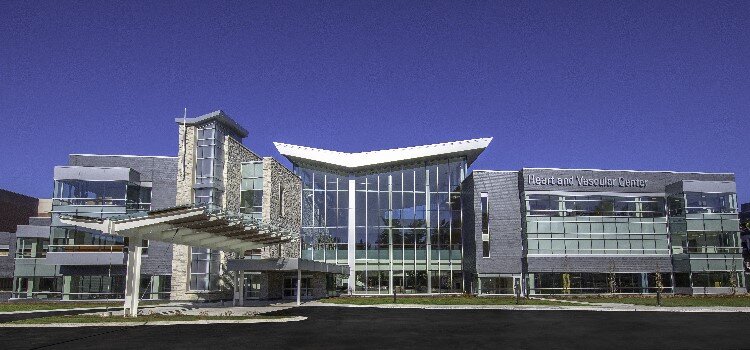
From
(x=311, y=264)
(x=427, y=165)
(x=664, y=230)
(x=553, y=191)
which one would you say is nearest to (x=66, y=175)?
(x=311, y=264)

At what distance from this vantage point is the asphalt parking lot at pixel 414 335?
1795cm

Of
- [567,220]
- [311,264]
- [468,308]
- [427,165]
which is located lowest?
[468,308]

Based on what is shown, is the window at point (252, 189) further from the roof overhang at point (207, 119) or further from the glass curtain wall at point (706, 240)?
the glass curtain wall at point (706, 240)

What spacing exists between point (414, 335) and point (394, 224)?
38.6 meters

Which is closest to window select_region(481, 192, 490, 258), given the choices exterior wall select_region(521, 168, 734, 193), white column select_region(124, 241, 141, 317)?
exterior wall select_region(521, 168, 734, 193)

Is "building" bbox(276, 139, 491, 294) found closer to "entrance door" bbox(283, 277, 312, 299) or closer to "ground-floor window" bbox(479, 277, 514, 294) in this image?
"ground-floor window" bbox(479, 277, 514, 294)

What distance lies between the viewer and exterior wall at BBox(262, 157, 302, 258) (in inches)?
2014

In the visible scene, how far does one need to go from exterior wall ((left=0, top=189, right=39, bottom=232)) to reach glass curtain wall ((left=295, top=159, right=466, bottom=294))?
4644cm

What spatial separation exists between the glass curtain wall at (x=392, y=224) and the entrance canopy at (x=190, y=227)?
675 inches

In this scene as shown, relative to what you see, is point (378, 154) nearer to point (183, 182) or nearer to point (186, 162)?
point (186, 162)

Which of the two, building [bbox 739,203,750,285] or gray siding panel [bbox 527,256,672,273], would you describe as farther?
building [bbox 739,203,750,285]

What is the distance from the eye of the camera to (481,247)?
5619 cm

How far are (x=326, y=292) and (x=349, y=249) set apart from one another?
4657mm

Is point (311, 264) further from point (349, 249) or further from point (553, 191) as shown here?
point (553, 191)
